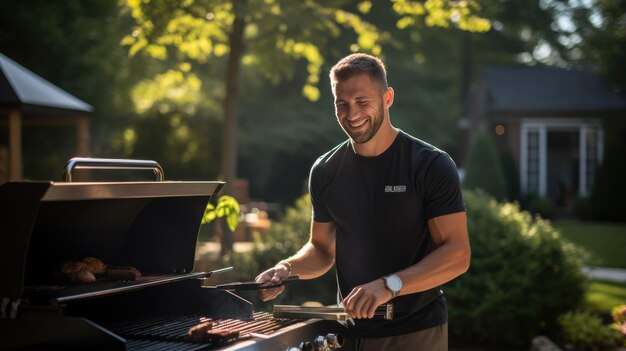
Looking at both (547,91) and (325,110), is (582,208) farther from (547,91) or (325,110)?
(325,110)

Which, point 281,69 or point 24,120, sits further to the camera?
point 24,120

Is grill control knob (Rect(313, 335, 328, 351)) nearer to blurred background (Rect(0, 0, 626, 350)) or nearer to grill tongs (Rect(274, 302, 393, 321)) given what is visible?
grill tongs (Rect(274, 302, 393, 321))

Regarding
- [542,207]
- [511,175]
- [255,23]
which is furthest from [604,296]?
[511,175]

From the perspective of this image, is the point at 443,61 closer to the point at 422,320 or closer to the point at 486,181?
the point at 486,181

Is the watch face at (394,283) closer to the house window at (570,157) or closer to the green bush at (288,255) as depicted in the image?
the green bush at (288,255)

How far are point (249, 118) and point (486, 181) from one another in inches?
388

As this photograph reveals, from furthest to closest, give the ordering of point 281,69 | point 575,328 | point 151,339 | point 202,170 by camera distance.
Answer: point 202,170 → point 281,69 → point 575,328 → point 151,339

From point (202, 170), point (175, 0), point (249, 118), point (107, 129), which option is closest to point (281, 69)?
point (175, 0)

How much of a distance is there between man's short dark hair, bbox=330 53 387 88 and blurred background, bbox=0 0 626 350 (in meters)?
3.97

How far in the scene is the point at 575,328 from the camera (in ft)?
21.8

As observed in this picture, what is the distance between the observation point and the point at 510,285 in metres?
6.79

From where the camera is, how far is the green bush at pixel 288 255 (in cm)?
→ 664

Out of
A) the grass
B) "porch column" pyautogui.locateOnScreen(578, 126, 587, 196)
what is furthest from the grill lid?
"porch column" pyautogui.locateOnScreen(578, 126, 587, 196)

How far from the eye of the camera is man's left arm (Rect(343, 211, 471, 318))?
2521mm
